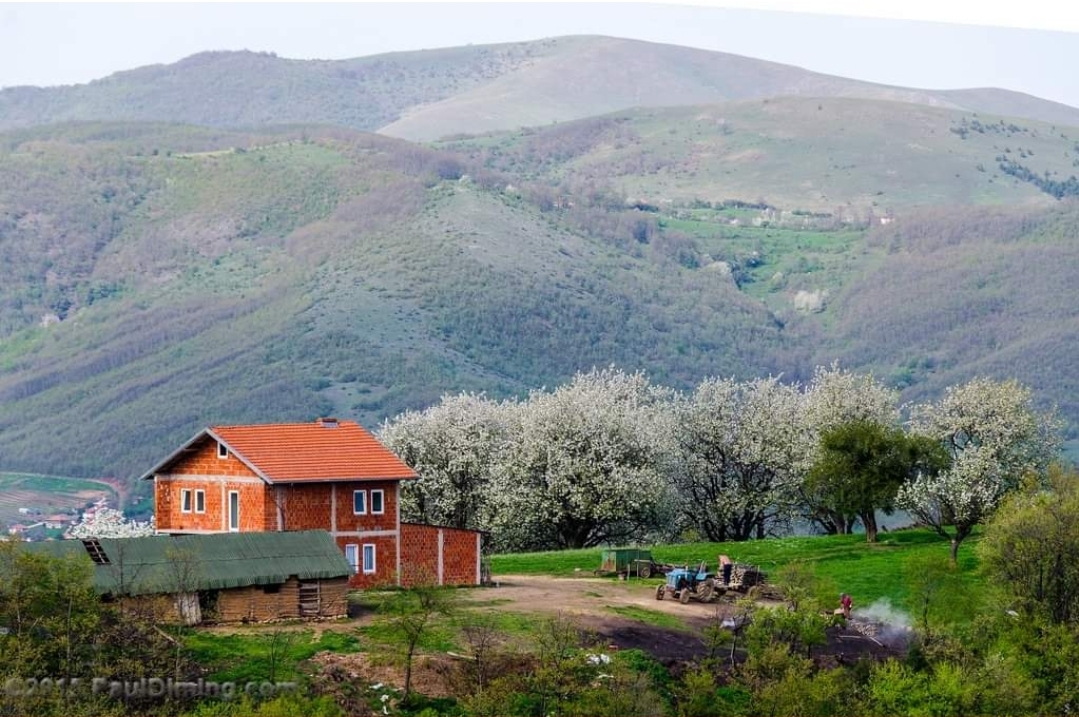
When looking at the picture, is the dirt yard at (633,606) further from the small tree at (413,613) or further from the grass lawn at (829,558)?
the grass lawn at (829,558)

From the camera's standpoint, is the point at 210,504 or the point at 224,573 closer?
the point at 224,573

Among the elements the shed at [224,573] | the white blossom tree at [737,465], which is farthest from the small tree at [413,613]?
the white blossom tree at [737,465]

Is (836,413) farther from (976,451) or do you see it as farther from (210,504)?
(210,504)

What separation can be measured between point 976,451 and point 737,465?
1634cm

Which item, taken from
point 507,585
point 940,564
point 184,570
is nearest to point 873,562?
point 940,564

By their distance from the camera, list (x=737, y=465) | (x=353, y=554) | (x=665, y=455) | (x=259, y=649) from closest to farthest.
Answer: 1. (x=259, y=649)
2. (x=353, y=554)
3. (x=665, y=455)
4. (x=737, y=465)

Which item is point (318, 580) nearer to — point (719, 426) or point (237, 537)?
point (237, 537)

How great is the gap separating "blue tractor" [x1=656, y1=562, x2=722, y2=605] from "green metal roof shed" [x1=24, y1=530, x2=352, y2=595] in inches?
496

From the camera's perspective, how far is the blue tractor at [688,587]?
69.1 m

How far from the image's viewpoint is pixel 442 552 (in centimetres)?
6950

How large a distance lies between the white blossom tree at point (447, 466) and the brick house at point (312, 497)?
897 inches

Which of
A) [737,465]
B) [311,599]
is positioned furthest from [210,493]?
[737,465]

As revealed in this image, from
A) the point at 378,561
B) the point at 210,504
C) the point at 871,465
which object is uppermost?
the point at 210,504

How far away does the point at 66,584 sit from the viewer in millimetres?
55500
